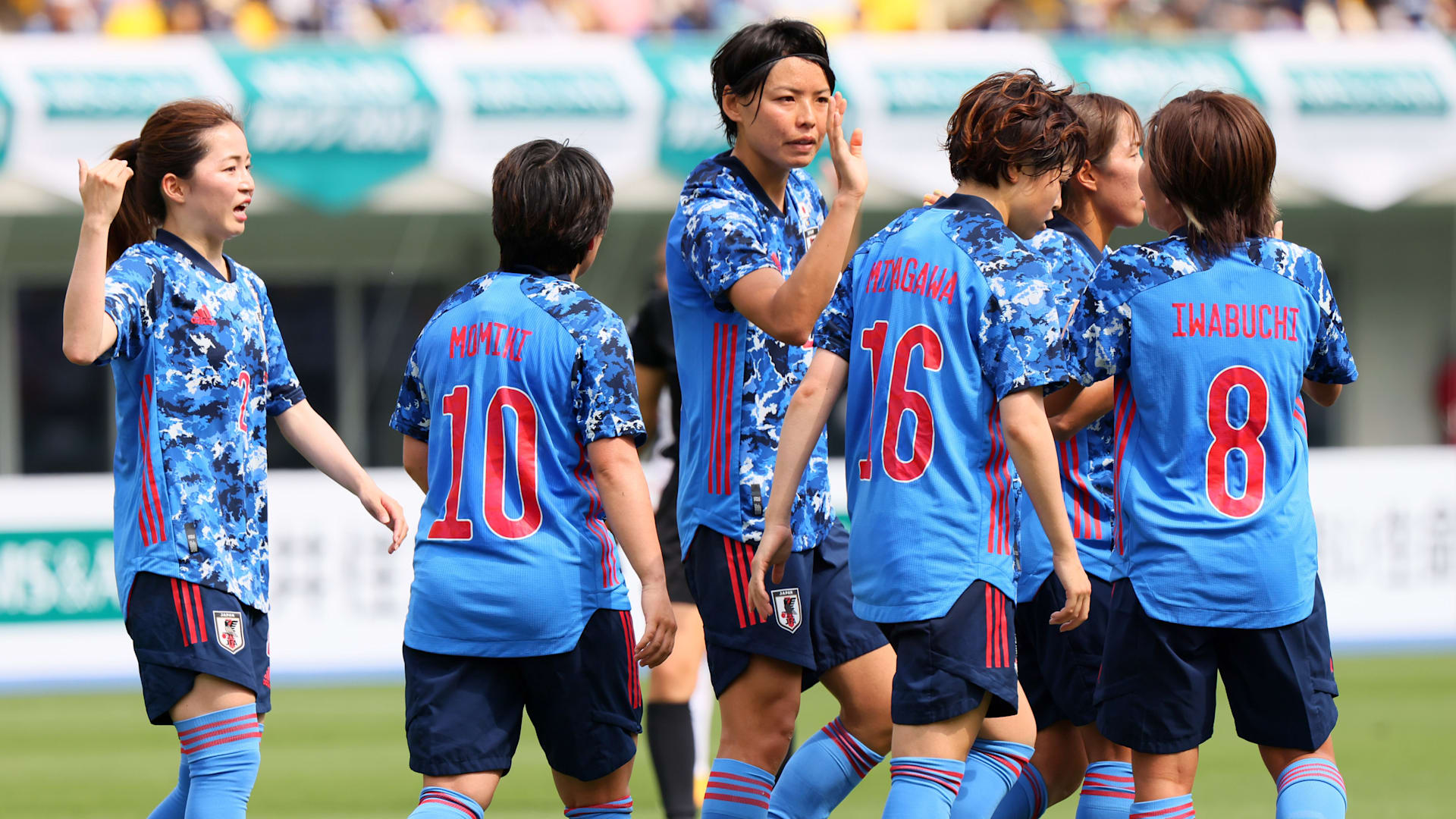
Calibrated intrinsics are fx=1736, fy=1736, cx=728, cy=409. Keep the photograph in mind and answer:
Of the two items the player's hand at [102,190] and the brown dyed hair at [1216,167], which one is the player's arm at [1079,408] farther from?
the player's hand at [102,190]

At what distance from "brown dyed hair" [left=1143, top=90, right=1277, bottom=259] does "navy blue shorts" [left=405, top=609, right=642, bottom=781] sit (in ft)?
4.80

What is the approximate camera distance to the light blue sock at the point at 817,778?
3857 millimetres

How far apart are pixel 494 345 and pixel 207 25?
14151 mm

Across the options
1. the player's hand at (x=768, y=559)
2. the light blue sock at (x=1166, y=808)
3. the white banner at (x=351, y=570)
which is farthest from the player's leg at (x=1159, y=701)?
the white banner at (x=351, y=570)

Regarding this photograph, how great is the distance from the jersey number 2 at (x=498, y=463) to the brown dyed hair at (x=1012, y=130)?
1049 millimetres

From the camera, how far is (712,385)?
396 cm

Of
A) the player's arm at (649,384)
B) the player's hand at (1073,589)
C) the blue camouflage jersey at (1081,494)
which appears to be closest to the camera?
the player's hand at (1073,589)

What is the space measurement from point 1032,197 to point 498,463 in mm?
1253

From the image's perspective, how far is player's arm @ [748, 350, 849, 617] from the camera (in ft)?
11.9

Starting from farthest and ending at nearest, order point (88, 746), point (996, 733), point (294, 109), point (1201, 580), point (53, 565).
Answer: point (294, 109) → point (53, 565) → point (88, 746) → point (996, 733) → point (1201, 580)

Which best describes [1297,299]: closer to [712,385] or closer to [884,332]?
[884,332]

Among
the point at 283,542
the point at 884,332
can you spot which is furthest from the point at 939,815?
the point at 283,542

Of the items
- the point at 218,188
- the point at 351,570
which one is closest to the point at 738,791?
the point at 218,188

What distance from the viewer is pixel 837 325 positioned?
3.70 meters
